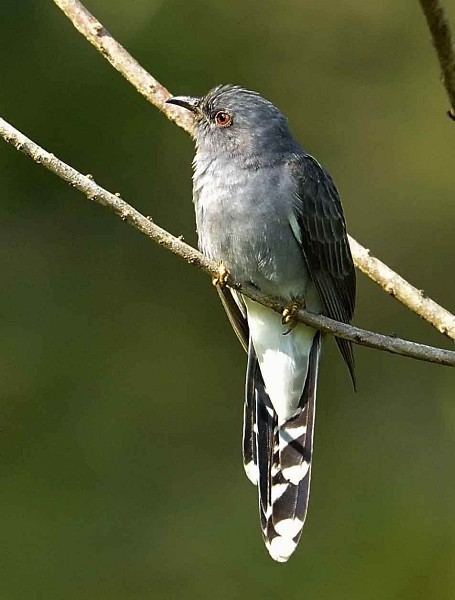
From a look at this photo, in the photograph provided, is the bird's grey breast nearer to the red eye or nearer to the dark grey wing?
the dark grey wing

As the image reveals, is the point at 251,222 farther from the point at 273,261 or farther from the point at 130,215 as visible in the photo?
the point at 130,215

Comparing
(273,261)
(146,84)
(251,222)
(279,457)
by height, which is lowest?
(279,457)

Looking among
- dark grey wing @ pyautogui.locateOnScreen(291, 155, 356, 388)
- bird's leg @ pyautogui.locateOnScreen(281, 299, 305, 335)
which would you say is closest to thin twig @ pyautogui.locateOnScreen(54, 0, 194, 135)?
dark grey wing @ pyautogui.locateOnScreen(291, 155, 356, 388)

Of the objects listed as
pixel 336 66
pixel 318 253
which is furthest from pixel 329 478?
pixel 318 253

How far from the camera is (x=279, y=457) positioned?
18.3ft

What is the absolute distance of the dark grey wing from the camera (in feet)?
17.7

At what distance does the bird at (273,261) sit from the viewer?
17.1 ft

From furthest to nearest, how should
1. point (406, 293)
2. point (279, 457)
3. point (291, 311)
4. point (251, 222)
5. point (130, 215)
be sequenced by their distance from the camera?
point (279, 457) < point (251, 222) < point (291, 311) < point (406, 293) < point (130, 215)

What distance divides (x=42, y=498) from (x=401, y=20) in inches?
161

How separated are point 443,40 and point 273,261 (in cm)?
218

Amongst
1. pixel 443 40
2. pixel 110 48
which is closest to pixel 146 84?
pixel 110 48

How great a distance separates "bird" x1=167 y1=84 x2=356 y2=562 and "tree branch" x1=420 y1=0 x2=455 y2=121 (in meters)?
1.81

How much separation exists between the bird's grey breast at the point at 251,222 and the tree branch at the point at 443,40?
1894mm

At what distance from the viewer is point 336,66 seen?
30.3 feet
